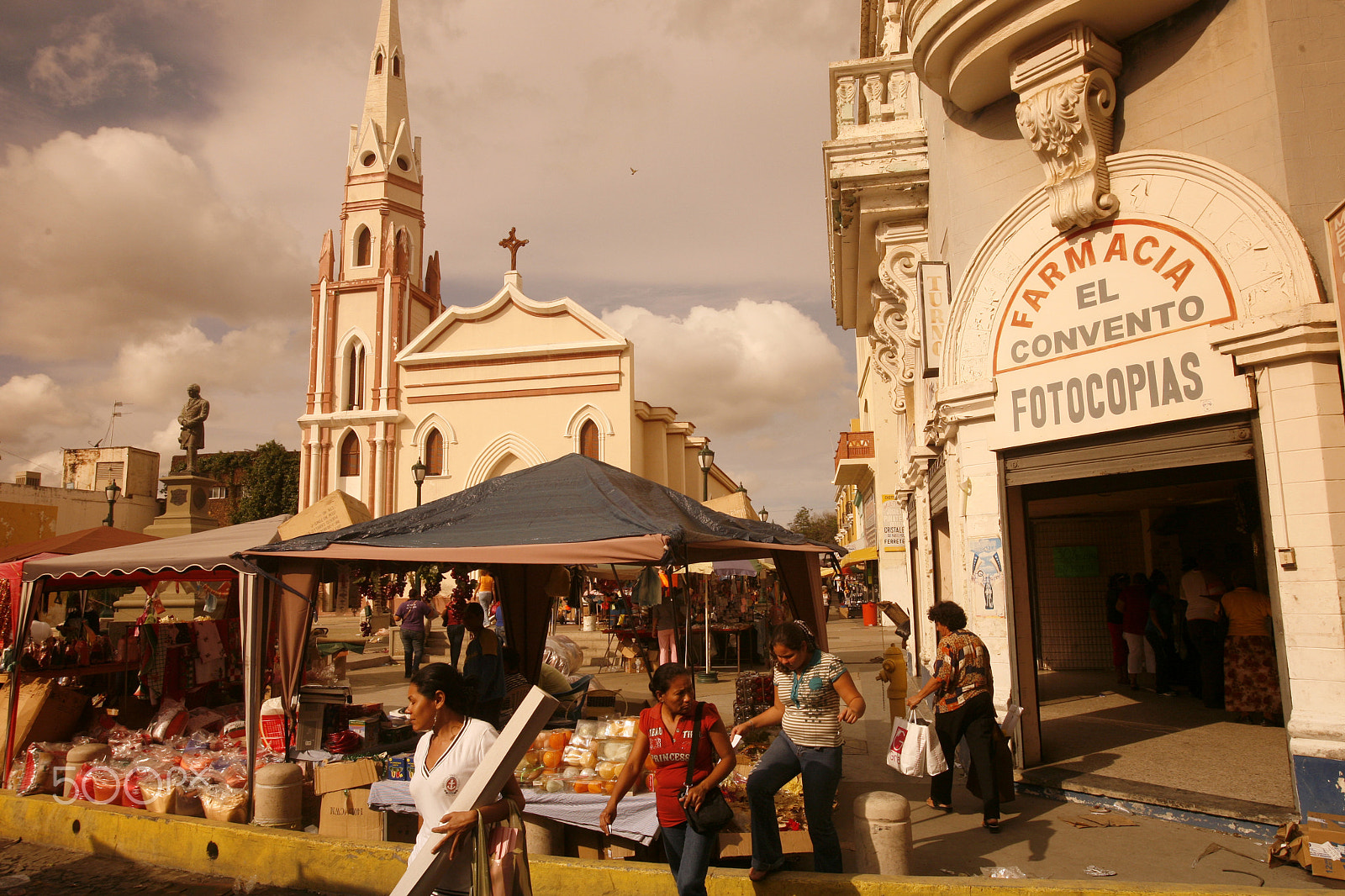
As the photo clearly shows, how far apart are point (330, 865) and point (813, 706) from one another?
352 cm


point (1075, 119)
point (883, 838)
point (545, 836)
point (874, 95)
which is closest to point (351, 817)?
point (545, 836)

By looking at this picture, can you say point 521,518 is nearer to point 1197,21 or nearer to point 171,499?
point 1197,21

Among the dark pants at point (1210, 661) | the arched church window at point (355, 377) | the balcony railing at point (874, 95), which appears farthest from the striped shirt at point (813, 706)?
the arched church window at point (355, 377)

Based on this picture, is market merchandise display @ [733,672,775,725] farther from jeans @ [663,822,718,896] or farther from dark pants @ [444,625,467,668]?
dark pants @ [444,625,467,668]

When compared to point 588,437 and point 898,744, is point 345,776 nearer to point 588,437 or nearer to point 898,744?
point 898,744

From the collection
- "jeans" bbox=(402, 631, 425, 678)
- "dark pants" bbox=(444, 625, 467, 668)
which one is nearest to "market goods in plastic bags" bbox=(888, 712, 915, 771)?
"dark pants" bbox=(444, 625, 467, 668)

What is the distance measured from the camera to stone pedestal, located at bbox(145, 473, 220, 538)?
68.1ft

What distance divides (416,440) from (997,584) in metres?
27.4

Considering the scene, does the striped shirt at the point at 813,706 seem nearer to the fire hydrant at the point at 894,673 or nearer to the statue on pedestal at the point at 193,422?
the fire hydrant at the point at 894,673

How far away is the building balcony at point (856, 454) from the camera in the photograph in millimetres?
24219

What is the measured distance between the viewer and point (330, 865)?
5543mm

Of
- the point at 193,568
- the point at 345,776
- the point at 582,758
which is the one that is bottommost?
the point at 345,776

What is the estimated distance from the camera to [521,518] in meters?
7.14

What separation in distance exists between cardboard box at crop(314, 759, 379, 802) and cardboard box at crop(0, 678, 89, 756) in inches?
140
